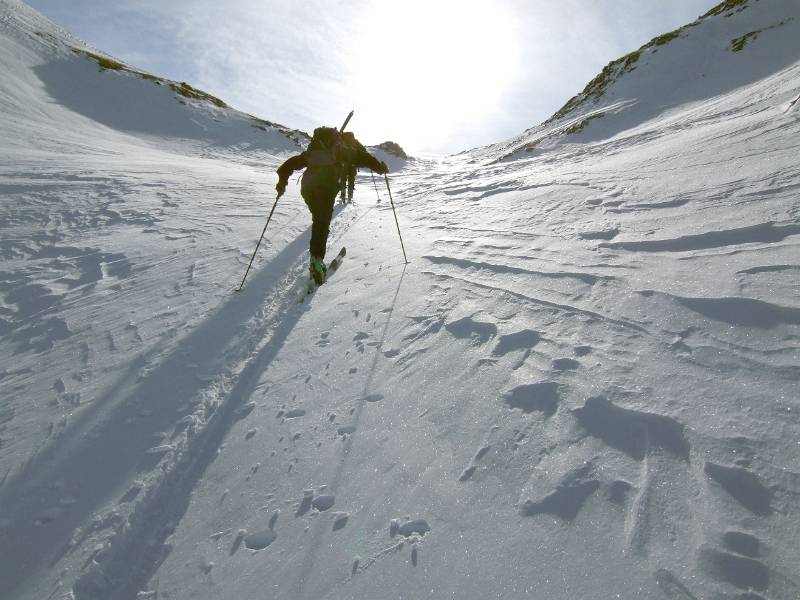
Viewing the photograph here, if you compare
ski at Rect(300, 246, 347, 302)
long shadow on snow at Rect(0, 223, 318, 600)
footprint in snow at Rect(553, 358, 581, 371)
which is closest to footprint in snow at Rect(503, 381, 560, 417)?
footprint in snow at Rect(553, 358, 581, 371)

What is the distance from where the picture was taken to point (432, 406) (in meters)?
2.80

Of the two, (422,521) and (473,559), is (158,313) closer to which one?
(422,521)

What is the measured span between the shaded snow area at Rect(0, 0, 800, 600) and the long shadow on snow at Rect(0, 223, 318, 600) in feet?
0.05

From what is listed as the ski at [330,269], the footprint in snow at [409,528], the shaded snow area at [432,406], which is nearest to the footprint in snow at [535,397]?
the shaded snow area at [432,406]

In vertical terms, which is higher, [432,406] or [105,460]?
[432,406]

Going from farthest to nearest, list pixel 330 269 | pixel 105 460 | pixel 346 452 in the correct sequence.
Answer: pixel 330 269 < pixel 105 460 < pixel 346 452

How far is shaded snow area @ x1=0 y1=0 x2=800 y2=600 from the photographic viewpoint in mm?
1823

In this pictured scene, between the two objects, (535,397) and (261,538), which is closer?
(261,538)

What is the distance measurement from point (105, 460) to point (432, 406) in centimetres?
228

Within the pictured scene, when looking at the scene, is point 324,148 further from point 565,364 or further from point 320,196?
point 565,364

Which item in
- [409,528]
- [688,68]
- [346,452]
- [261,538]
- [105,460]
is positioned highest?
[688,68]

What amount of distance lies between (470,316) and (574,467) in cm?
185

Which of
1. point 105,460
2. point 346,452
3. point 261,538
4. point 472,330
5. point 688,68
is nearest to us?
point 261,538

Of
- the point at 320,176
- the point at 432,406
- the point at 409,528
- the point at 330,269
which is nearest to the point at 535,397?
the point at 432,406
